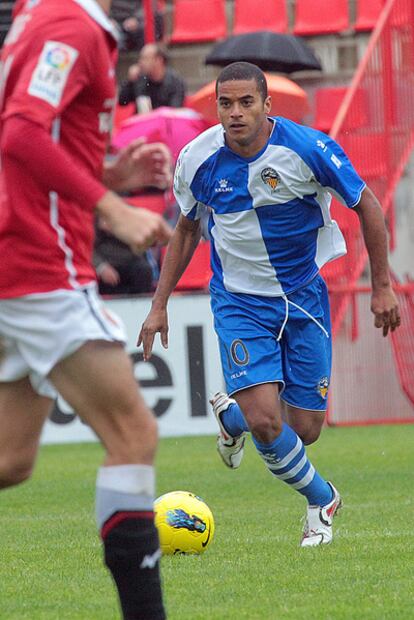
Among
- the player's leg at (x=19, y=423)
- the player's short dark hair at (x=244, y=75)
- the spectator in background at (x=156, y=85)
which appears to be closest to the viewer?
the player's leg at (x=19, y=423)

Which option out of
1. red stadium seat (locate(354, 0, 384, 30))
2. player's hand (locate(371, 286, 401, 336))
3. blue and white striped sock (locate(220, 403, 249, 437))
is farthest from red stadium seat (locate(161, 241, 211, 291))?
player's hand (locate(371, 286, 401, 336))

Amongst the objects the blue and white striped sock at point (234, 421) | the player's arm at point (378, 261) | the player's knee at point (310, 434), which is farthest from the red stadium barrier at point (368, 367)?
the player's arm at point (378, 261)

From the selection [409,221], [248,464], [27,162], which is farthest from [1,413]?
[409,221]

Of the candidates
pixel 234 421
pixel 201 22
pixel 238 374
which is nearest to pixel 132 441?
pixel 238 374

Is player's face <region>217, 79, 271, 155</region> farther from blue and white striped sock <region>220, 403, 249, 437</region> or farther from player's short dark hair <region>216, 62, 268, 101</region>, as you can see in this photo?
blue and white striped sock <region>220, 403, 249, 437</region>

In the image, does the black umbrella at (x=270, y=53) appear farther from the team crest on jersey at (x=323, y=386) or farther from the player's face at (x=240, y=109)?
the team crest on jersey at (x=323, y=386)

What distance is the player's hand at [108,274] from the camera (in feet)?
46.0

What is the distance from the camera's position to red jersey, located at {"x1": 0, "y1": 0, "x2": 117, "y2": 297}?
4008 mm

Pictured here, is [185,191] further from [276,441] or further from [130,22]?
[130,22]

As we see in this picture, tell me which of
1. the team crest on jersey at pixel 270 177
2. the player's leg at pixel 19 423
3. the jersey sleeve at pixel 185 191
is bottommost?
the jersey sleeve at pixel 185 191

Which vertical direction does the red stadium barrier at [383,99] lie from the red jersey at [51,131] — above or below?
below

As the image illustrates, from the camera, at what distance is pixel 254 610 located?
506 cm

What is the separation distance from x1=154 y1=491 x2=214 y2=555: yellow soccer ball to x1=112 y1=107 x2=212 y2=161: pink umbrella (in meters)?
8.28

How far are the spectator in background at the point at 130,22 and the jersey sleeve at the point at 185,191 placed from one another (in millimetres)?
10288
